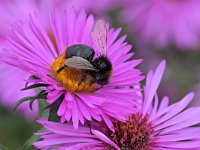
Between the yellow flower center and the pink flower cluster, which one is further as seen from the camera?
the yellow flower center

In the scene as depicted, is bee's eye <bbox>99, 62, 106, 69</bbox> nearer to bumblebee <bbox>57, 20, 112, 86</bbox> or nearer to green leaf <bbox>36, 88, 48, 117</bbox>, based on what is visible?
bumblebee <bbox>57, 20, 112, 86</bbox>

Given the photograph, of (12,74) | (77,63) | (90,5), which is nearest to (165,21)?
(90,5)

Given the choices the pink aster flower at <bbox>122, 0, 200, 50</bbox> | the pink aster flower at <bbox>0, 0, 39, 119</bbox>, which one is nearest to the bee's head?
the pink aster flower at <bbox>0, 0, 39, 119</bbox>

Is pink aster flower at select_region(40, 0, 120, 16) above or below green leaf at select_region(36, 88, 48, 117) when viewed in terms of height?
above

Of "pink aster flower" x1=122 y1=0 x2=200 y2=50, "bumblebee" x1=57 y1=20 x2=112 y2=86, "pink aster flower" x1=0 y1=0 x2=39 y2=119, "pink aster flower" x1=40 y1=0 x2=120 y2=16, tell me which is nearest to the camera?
"bumblebee" x1=57 y1=20 x2=112 y2=86

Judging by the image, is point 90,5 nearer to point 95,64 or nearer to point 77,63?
point 95,64

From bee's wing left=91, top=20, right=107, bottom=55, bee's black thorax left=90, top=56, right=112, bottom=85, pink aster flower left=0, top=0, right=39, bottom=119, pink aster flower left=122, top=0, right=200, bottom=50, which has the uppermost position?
pink aster flower left=122, top=0, right=200, bottom=50

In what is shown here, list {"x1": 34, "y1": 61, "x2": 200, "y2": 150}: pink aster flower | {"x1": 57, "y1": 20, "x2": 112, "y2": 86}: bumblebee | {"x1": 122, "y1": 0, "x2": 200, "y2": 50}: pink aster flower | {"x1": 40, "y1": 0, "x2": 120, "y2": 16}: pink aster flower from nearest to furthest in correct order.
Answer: {"x1": 34, "y1": 61, "x2": 200, "y2": 150}: pink aster flower, {"x1": 57, "y1": 20, "x2": 112, "y2": 86}: bumblebee, {"x1": 40, "y1": 0, "x2": 120, "y2": 16}: pink aster flower, {"x1": 122, "y1": 0, "x2": 200, "y2": 50}: pink aster flower
